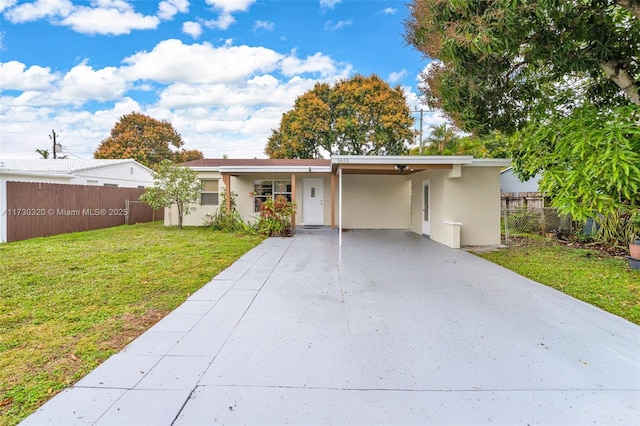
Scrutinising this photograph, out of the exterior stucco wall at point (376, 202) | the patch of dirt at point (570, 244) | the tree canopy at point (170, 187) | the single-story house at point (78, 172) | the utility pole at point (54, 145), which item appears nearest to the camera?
the patch of dirt at point (570, 244)

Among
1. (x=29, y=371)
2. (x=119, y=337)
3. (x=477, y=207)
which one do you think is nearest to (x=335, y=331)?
(x=119, y=337)

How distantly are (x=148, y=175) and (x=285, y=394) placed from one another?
926 inches

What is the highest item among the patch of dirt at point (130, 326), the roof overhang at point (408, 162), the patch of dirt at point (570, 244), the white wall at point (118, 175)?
the white wall at point (118, 175)

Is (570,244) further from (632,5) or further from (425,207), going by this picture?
(632,5)

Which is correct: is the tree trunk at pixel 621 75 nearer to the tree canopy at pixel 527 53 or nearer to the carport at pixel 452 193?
the tree canopy at pixel 527 53

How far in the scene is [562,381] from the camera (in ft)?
8.54

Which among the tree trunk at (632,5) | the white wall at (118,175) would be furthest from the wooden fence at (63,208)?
the tree trunk at (632,5)

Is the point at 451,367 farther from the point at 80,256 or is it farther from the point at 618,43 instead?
the point at 80,256

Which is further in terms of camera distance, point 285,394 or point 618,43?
point 618,43

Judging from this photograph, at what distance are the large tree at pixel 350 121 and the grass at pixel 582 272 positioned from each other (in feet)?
44.4

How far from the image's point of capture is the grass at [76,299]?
8.49 feet

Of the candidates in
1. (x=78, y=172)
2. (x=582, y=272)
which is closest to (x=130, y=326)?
(x=582, y=272)

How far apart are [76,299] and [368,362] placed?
13.6ft

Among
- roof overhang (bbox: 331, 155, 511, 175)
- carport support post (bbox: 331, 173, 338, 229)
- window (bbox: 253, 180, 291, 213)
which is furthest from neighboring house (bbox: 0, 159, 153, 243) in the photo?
carport support post (bbox: 331, 173, 338, 229)
